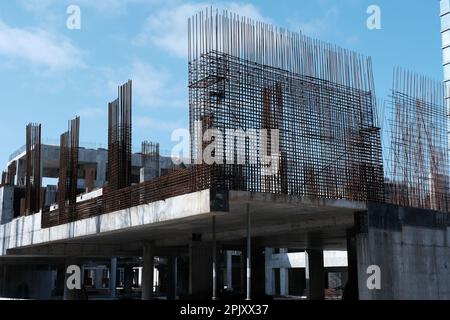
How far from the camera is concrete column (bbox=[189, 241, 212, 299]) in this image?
26.2m

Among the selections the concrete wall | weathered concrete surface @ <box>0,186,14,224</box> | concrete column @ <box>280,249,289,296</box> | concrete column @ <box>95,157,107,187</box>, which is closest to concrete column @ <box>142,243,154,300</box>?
weathered concrete surface @ <box>0,186,14,224</box>

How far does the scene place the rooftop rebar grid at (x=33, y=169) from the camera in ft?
113

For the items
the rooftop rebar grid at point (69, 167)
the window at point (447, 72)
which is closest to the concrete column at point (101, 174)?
the rooftop rebar grid at point (69, 167)

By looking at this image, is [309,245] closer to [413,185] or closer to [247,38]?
Answer: [413,185]

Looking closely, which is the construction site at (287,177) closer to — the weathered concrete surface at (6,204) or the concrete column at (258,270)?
the concrete column at (258,270)

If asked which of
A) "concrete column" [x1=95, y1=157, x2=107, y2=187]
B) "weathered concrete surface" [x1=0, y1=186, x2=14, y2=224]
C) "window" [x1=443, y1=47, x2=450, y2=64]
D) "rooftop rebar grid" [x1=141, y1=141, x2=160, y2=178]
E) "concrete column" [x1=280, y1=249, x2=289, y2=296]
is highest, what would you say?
"window" [x1=443, y1=47, x2=450, y2=64]

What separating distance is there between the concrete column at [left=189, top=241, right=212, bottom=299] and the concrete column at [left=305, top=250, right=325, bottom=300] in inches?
322

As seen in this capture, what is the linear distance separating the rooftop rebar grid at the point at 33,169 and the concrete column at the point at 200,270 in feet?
38.0

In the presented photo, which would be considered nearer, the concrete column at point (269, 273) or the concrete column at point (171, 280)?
the concrete column at point (171, 280)

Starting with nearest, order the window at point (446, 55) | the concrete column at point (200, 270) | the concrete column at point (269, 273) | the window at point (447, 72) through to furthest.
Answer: the concrete column at point (200, 270), the window at point (447, 72), the window at point (446, 55), the concrete column at point (269, 273)

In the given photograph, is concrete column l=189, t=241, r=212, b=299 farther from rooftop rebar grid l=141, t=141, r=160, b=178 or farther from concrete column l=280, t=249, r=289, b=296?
concrete column l=280, t=249, r=289, b=296

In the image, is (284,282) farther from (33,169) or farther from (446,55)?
(33,169)
